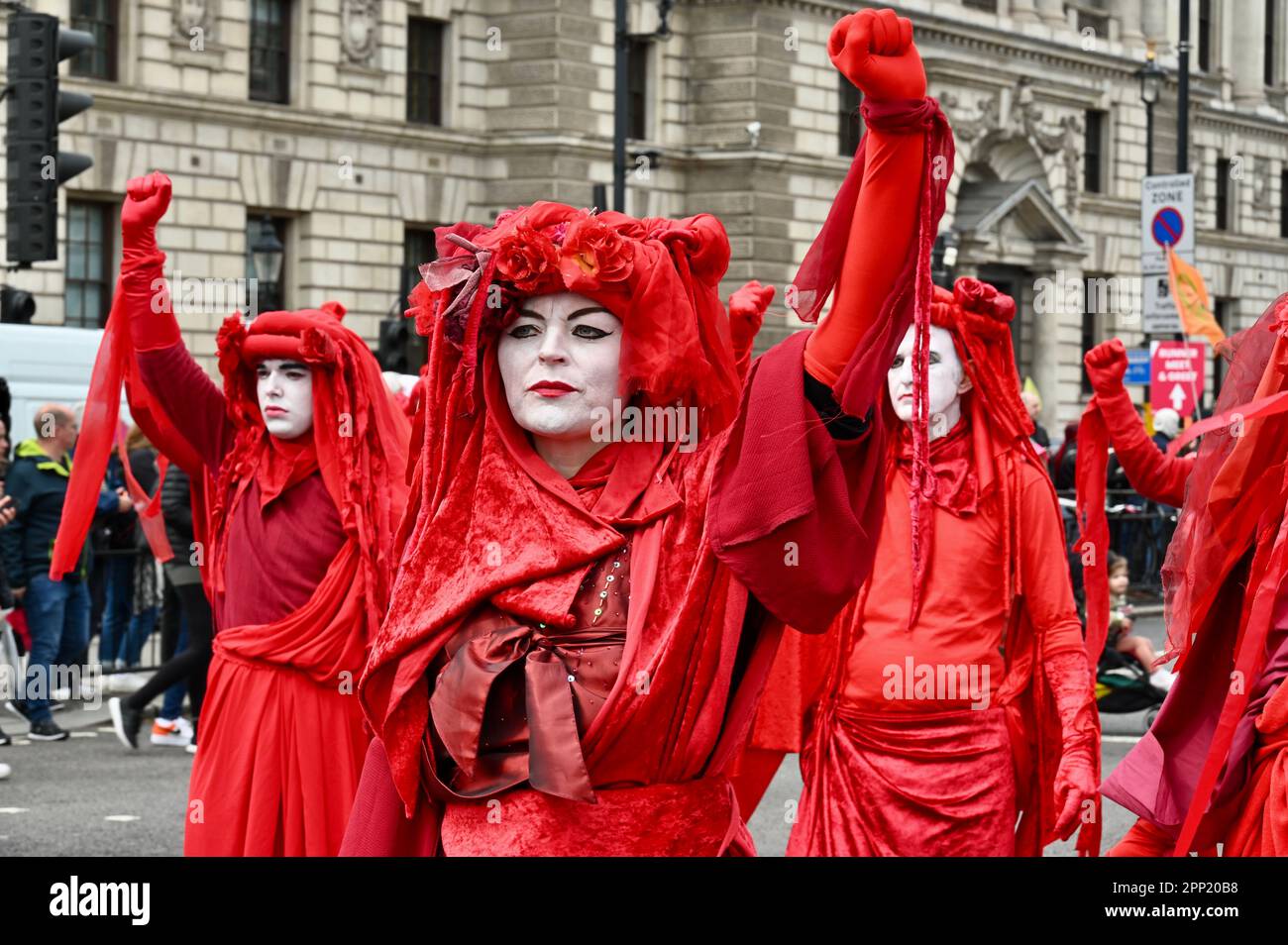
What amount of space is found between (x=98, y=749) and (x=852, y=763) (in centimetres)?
687

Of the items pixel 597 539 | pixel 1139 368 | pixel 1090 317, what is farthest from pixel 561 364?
pixel 1090 317

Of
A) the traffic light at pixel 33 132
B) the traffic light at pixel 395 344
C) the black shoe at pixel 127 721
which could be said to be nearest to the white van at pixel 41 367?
the traffic light at pixel 395 344

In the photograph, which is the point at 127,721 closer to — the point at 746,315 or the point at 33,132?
the point at 33,132

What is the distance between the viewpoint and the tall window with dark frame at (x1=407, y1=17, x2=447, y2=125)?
1395 inches

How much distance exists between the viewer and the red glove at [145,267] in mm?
6516

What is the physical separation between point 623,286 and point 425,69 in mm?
32381

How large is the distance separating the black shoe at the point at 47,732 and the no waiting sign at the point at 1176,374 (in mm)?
15244

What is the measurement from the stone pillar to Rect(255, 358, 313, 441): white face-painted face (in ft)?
167

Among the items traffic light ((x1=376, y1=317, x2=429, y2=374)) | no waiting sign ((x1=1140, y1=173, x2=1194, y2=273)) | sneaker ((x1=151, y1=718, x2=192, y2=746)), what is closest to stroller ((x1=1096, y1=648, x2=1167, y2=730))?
sneaker ((x1=151, y1=718, x2=192, y2=746))

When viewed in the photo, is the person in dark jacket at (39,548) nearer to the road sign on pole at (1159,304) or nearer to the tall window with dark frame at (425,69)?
the road sign on pole at (1159,304)

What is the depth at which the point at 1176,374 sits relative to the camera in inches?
976
